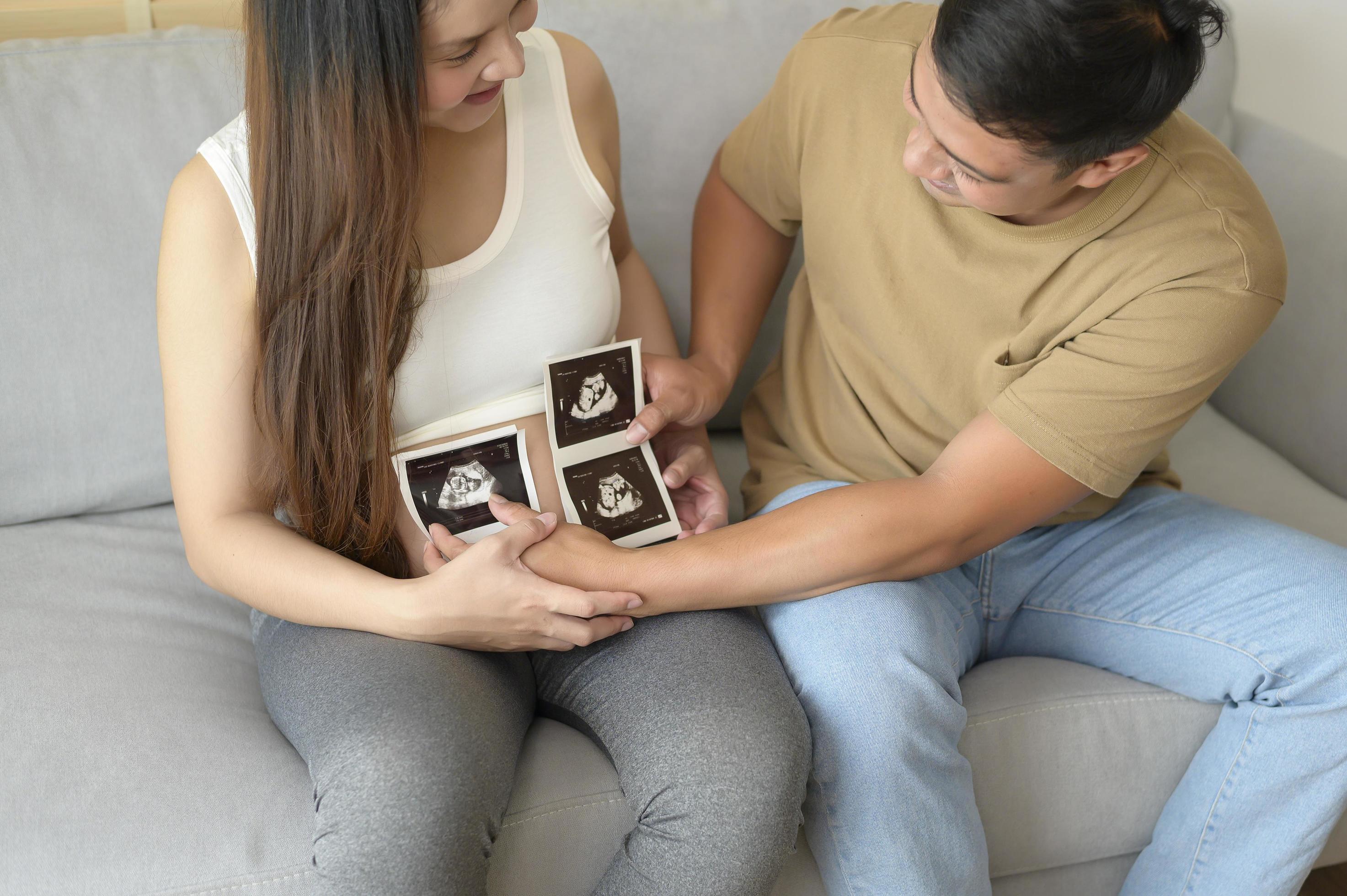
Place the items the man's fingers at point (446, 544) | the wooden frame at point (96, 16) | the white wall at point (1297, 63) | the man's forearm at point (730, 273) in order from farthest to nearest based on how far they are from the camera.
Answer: the white wall at point (1297, 63)
the wooden frame at point (96, 16)
the man's forearm at point (730, 273)
the man's fingers at point (446, 544)

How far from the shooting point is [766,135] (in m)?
1.53

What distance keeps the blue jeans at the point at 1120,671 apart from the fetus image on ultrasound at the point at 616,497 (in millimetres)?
229

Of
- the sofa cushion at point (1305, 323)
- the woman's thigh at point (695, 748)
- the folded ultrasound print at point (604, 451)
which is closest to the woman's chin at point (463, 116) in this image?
the folded ultrasound print at point (604, 451)

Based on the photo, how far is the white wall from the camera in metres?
2.22

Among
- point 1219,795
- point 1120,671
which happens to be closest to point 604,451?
point 1120,671

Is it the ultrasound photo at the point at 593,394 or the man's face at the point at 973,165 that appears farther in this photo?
the ultrasound photo at the point at 593,394

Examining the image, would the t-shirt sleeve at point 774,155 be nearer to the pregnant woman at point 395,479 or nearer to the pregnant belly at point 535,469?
the pregnant woman at point 395,479

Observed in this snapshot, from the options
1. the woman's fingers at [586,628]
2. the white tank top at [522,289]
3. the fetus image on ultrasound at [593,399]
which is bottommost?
the woman's fingers at [586,628]

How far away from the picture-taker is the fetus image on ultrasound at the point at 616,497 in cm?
133

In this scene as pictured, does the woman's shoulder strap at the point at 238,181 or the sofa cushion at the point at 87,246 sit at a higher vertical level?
the woman's shoulder strap at the point at 238,181

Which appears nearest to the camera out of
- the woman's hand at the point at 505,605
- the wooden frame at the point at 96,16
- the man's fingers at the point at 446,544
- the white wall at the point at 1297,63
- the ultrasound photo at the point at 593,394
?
the woman's hand at the point at 505,605

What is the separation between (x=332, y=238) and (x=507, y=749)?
587 mm

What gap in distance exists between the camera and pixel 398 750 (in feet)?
3.28

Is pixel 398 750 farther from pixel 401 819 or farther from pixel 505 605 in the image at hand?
pixel 505 605
